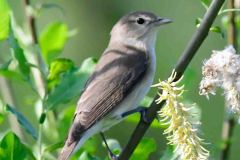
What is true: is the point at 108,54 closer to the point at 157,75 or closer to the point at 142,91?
the point at 142,91

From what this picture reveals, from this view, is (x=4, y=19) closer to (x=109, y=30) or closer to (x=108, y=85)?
(x=108, y=85)

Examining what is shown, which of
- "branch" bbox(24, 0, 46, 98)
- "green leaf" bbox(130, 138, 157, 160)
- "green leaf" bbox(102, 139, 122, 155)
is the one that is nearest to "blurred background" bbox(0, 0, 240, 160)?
"branch" bbox(24, 0, 46, 98)

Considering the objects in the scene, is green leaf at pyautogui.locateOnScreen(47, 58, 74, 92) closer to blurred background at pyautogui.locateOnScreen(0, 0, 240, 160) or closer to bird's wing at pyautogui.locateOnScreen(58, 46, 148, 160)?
bird's wing at pyautogui.locateOnScreen(58, 46, 148, 160)

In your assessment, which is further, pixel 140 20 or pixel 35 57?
pixel 140 20

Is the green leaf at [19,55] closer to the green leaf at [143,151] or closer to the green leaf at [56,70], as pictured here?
the green leaf at [56,70]

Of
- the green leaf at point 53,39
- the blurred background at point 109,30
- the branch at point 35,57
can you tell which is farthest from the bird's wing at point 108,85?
the blurred background at point 109,30

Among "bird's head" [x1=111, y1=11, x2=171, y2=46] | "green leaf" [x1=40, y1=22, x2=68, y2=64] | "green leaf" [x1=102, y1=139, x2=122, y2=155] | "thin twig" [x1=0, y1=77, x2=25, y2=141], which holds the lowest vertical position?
"thin twig" [x1=0, y1=77, x2=25, y2=141]

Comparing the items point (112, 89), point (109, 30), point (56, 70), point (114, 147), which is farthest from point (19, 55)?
point (109, 30)
